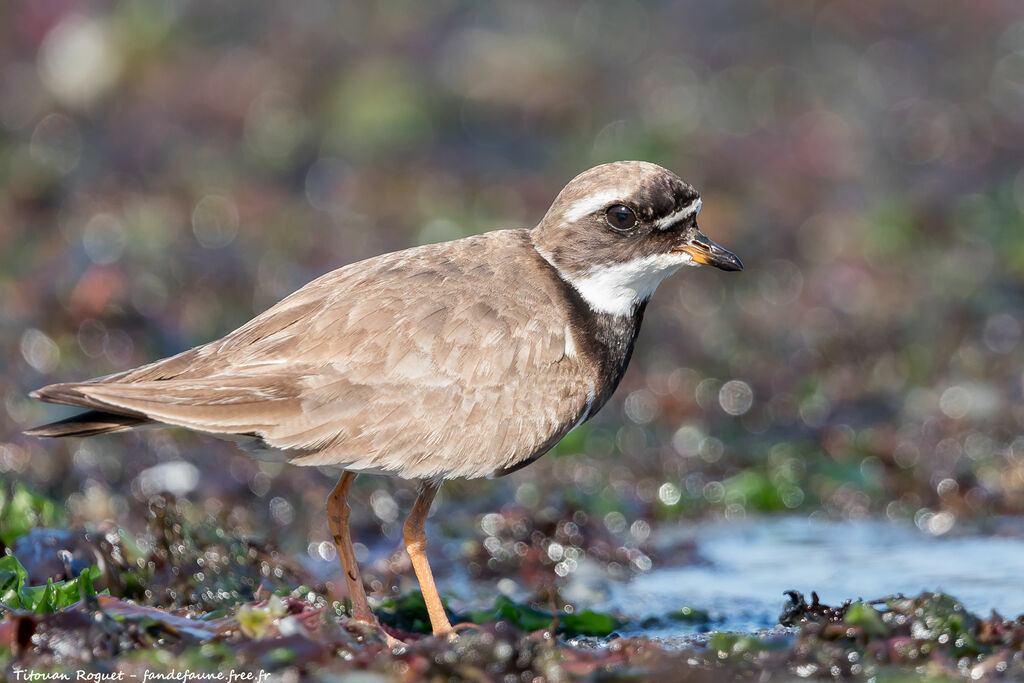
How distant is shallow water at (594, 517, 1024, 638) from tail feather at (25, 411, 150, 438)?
2.39 metres

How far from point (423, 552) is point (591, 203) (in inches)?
65.5

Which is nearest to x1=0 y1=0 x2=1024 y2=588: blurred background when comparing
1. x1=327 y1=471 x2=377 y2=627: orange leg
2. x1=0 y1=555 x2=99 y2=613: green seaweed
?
x1=327 y1=471 x2=377 y2=627: orange leg

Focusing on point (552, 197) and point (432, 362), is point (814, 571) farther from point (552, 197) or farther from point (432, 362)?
point (552, 197)

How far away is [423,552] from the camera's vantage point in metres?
5.73

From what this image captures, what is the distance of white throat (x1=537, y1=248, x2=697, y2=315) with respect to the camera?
5926 mm

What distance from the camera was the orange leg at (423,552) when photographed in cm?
551

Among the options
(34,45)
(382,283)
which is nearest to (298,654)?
(382,283)

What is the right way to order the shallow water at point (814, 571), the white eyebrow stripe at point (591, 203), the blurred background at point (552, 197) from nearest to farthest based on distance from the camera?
the white eyebrow stripe at point (591, 203) → the shallow water at point (814, 571) → the blurred background at point (552, 197)

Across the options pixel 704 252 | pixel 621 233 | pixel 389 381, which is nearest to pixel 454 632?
pixel 389 381

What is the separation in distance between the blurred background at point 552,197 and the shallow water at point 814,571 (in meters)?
0.26

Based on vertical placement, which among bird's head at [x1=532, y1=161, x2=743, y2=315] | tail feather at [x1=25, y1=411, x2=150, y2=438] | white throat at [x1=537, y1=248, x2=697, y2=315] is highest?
bird's head at [x1=532, y1=161, x2=743, y2=315]

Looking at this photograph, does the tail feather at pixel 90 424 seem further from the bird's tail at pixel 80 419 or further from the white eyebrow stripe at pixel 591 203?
the white eyebrow stripe at pixel 591 203

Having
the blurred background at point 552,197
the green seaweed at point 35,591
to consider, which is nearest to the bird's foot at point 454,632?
the green seaweed at point 35,591

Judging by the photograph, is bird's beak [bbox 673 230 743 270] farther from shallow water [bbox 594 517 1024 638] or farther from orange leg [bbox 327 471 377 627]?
orange leg [bbox 327 471 377 627]
